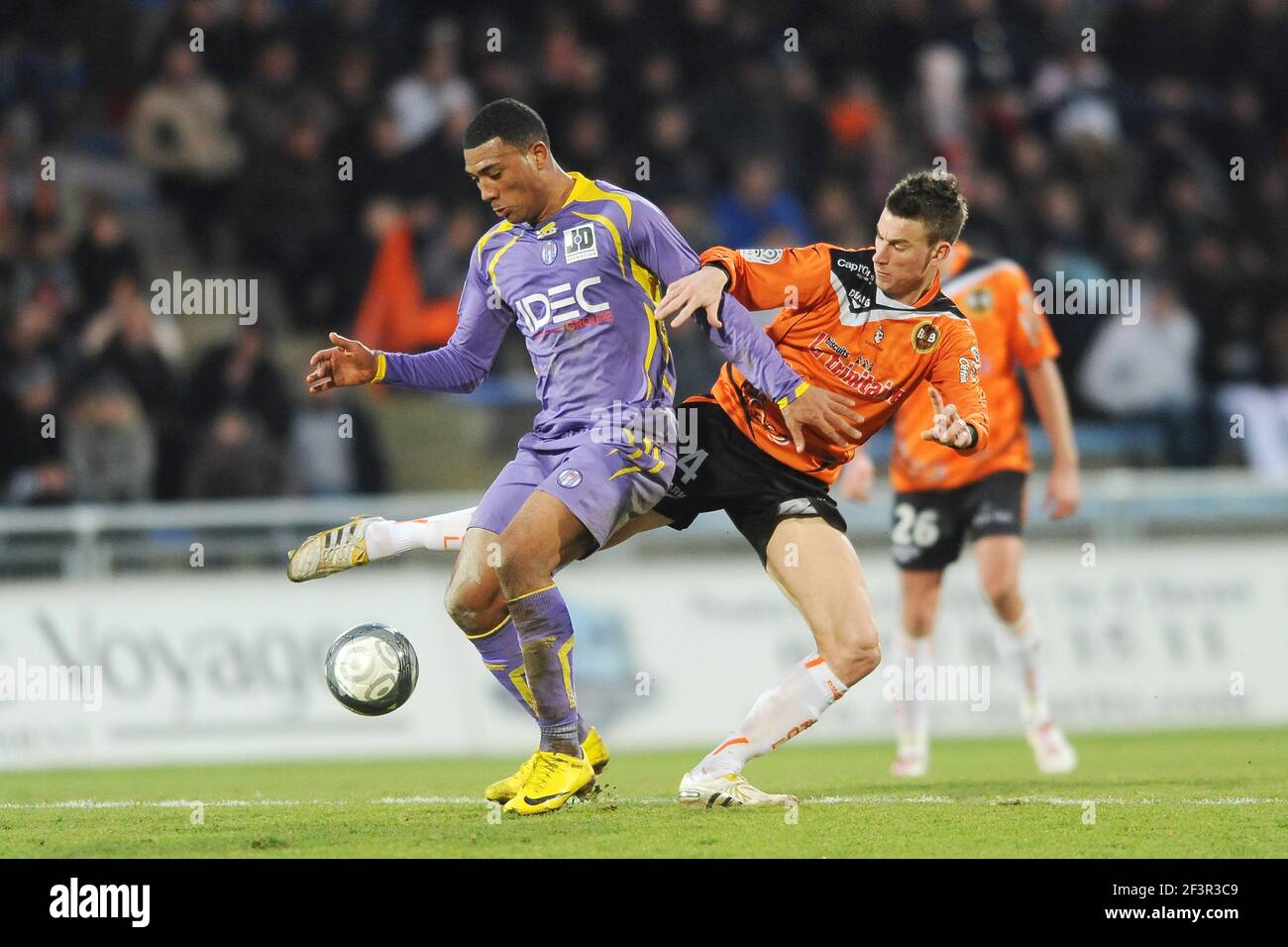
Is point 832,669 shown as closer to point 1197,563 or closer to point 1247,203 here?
point 1197,563

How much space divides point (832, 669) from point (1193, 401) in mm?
8918

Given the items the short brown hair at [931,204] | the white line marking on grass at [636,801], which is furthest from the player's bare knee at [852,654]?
the short brown hair at [931,204]

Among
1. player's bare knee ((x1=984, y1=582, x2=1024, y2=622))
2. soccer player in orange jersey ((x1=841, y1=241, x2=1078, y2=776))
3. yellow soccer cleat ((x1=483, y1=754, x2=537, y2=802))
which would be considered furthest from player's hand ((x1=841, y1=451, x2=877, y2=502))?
yellow soccer cleat ((x1=483, y1=754, x2=537, y2=802))

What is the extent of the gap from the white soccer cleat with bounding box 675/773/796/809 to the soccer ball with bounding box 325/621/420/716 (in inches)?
45.0

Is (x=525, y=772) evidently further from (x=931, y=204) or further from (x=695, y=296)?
(x=931, y=204)

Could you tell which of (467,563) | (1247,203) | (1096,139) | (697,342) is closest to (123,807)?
(467,563)

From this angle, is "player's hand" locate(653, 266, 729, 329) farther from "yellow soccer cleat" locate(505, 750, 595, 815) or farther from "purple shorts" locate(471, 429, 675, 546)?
"yellow soccer cleat" locate(505, 750, 595, 815)

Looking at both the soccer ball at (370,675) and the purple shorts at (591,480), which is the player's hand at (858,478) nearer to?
the purple shorts at (591,480)

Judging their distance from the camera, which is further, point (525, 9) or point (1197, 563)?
point (525, 9)

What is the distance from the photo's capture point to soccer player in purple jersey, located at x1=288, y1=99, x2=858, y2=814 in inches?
253

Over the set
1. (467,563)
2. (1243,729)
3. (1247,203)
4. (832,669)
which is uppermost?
(1247,203)

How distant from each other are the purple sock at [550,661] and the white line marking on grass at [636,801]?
0.40 meters

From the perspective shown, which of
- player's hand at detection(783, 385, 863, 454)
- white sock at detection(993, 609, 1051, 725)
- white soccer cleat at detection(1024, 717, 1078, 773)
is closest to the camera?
player's hand at detection(783, 385, 863, 454)

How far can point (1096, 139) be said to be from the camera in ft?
52.2
